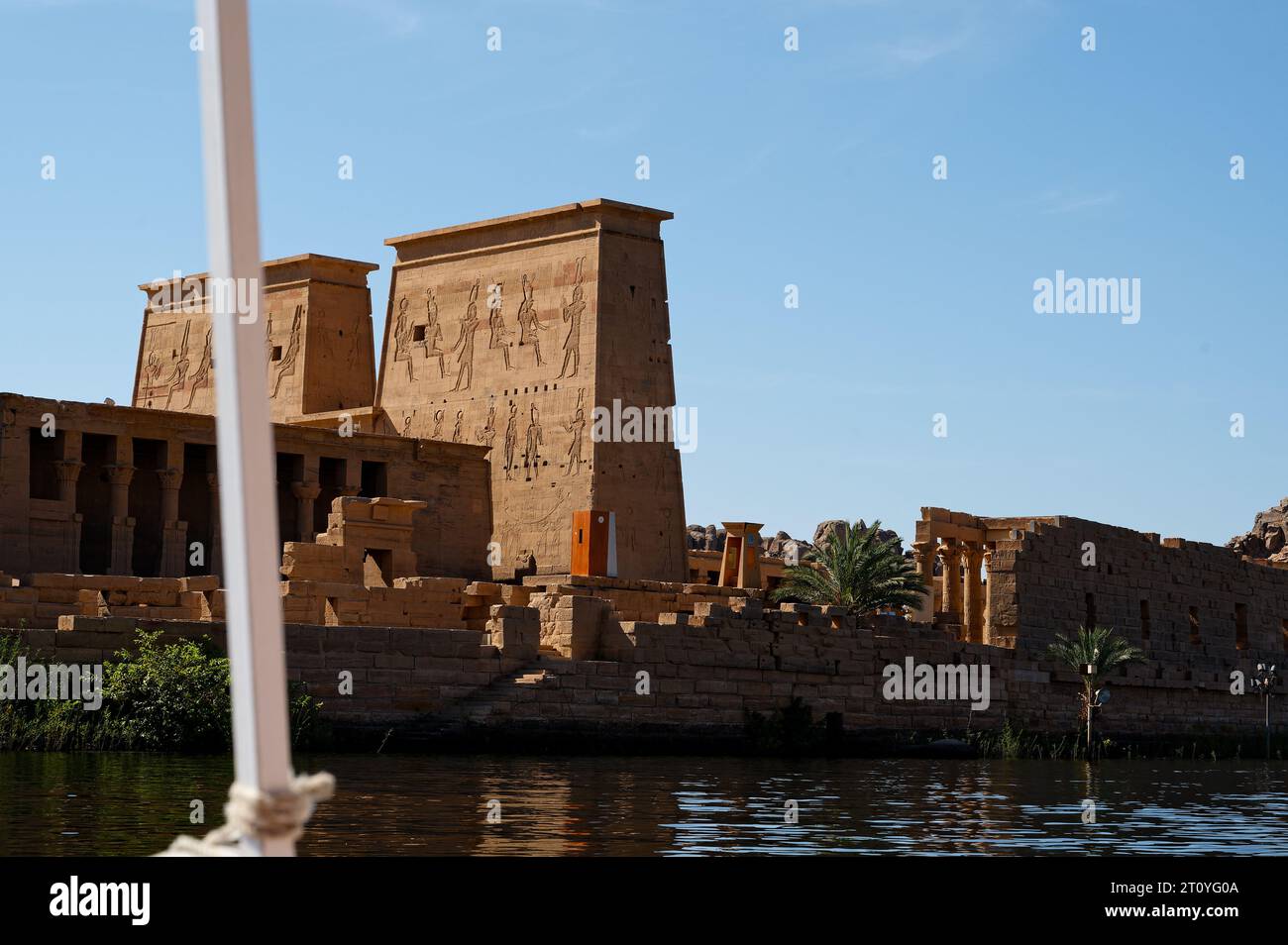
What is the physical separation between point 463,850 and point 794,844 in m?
2.75

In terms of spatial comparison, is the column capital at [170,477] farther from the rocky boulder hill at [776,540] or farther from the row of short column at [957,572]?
the rocky boulder hill at [776,540]

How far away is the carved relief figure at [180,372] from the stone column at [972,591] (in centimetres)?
2233

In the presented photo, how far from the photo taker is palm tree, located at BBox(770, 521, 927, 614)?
1478 inches

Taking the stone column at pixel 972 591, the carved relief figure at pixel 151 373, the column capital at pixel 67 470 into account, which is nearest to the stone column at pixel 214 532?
the column capital at pixel 67 470

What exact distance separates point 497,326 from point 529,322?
3.70 feet

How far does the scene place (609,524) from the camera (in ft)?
120

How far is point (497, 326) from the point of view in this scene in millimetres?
43750

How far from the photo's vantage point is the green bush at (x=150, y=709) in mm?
23562

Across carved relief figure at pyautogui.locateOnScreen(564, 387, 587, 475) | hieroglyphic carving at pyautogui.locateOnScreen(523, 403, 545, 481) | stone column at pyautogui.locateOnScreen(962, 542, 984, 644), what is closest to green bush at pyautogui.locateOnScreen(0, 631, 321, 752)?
carved relief figure at pyautogui.locateOnScreen(564, 387, 587, 475)

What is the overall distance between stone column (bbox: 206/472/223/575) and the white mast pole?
34309 mm

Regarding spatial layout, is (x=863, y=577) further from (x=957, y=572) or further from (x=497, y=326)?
(x=497, y=326)

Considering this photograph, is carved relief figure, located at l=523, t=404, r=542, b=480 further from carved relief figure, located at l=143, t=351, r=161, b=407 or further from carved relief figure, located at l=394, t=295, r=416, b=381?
carved relief figure, located at l=143, t=351, r=161, b=407

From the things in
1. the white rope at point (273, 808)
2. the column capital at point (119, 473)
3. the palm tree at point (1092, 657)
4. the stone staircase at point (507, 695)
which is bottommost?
the palm tree at point (1092, 657)
